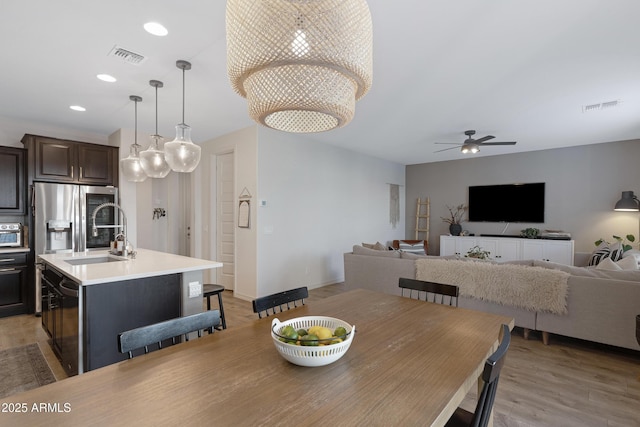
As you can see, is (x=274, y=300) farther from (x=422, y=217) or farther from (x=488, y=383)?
(x=422, y=217)

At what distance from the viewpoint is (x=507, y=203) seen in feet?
22.2

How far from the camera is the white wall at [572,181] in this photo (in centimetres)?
563

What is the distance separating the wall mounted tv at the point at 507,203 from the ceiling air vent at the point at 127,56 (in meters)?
6.90

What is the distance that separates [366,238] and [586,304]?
4210 millimetres

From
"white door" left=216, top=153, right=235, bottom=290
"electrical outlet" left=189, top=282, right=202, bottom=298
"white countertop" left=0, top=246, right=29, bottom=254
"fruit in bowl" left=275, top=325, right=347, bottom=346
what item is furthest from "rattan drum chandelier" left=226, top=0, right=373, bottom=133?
"white countertop" left=0, top=246, right=29, bottom=254

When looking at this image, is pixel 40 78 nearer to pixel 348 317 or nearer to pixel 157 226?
pixel 157 226

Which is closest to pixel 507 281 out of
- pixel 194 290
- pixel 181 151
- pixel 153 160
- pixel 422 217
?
pixel 194 290

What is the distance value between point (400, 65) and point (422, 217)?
225 inches

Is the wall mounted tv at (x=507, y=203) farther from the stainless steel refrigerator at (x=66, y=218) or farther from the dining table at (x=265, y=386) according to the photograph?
the stainless steel refrigerator at (x=66, y=218)

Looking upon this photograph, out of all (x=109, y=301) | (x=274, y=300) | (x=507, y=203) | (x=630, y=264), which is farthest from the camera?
(x=507, y=203)

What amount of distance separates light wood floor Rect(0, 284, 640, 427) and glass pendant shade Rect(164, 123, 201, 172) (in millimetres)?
1749

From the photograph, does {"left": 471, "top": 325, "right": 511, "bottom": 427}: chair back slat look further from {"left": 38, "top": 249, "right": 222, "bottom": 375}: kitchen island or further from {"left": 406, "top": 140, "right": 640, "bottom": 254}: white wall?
{"left": 406, "top": 140, "right": 640, "bottom": 254}: white wall

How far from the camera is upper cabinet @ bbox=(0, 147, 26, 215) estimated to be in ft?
12.9

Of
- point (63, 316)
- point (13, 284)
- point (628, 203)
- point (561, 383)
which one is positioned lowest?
point (561, 383)
